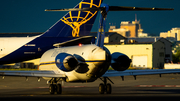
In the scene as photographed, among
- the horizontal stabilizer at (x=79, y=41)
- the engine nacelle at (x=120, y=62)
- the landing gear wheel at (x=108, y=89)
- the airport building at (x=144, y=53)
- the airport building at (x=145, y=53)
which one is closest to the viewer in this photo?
the engine nacelle at (x=120, y=62)

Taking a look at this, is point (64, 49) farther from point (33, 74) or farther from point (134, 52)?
point (134, 52)

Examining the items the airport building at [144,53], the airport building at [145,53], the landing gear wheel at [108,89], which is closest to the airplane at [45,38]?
the landing gear wheel at [108,89]

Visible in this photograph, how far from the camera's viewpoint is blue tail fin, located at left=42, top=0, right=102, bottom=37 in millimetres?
34750

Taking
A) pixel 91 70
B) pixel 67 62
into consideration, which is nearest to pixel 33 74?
pixel 67 62

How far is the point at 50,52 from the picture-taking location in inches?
1170

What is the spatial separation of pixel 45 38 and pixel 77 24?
3.60m

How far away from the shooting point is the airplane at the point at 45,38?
33.8 m

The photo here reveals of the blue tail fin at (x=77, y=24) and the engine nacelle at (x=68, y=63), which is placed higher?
the blue tail fin at (x=77, y=24)

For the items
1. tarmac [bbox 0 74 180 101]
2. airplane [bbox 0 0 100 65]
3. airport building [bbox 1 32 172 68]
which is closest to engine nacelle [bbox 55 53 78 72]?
tarmac [bbox 0 74 180 101]

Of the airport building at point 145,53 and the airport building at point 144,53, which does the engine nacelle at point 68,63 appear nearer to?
the airport building at point 144,53

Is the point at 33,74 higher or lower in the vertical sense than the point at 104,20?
lower

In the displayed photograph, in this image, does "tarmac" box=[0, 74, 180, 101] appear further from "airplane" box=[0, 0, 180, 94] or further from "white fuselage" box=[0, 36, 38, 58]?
"white fuselage" box=[0, 36, 38, 58]
